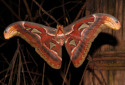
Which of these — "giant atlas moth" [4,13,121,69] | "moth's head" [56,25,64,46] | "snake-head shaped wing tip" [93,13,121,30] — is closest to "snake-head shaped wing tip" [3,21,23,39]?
"giant atlas moth" [4,13,121,69]

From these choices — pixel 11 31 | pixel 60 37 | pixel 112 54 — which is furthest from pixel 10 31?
pixel 112 54

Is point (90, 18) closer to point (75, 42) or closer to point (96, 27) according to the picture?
point (96, 27)

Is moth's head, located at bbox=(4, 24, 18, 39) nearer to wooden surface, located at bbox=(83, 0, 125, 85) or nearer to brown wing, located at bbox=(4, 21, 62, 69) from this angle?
brown wing, located at bbox=(4, 21, 62, 69)

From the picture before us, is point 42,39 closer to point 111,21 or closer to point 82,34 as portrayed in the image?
point 82,34

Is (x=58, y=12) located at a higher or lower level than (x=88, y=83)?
higher

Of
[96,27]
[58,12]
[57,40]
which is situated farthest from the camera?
[58,12]

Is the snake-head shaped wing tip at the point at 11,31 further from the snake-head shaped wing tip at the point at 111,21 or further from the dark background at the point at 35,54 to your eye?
the snake-head shaped wing tip at the point at 111,21

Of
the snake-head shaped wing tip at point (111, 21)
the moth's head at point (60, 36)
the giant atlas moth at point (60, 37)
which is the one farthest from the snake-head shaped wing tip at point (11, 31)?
the snake-head shaped wing tip at point (111, 21)

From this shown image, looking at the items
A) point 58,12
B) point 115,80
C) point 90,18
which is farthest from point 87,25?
point 58,12
